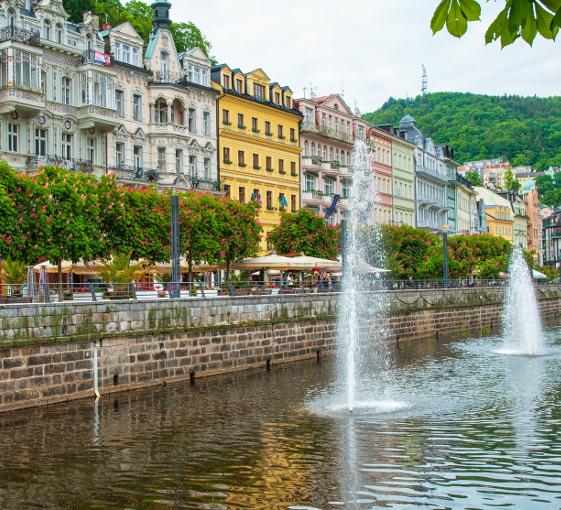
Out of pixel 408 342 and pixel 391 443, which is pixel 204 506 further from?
pixel 408 342

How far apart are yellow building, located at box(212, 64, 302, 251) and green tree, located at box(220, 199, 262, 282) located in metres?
13.4

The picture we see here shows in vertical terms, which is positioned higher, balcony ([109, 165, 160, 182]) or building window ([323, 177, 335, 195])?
building window ([323, 177, 335, 195])

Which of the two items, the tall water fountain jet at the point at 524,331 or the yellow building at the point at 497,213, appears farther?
the yellow building at the point at 497,213

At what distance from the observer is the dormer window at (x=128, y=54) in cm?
5125

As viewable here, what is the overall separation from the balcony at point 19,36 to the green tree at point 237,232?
44.1ft

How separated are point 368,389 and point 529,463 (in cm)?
1116

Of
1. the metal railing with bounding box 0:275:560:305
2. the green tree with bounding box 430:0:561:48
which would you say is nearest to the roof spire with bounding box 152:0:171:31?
the metal railing with bounding box 0:275:560:305

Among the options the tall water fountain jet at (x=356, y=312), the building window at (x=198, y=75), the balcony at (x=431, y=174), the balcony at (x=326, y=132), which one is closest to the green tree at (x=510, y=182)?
the balcony at (x=431, y=174)

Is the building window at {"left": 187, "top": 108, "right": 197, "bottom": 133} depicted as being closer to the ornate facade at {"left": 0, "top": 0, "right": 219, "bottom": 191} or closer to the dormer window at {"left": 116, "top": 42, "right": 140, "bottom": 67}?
the ornate facade at {"left": 0, "top": 0, "right": 219, "bottom": 191}

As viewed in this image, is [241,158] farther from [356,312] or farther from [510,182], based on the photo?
[510,182]

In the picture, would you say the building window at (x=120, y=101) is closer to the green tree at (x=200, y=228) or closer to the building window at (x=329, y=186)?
the green tree at (x=200, y=228)

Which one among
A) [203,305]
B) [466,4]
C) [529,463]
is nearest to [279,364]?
[203,305]

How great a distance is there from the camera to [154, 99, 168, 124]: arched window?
54031 mm

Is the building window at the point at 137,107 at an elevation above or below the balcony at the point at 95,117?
above
